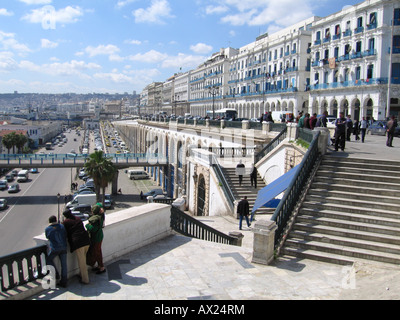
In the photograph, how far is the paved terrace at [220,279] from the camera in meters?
6.02

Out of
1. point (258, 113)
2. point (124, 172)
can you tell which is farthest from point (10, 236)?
point (258, 113)

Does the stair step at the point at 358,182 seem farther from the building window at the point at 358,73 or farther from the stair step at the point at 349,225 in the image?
the building window at the point at 358,73

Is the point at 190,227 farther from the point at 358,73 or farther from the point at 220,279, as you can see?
the point at 358,73

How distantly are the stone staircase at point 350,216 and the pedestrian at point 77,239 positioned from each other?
14.9 ft

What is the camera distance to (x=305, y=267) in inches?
296

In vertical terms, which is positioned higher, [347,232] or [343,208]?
[343,208]

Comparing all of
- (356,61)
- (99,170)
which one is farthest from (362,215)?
(356,61)

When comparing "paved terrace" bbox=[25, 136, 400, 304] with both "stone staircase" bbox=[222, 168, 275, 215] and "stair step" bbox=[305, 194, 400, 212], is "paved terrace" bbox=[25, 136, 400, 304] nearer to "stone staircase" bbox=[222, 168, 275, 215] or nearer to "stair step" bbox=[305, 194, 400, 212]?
"stair step" bbox=[305, 194, 400, 212]

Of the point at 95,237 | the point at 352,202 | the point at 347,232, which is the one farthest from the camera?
the point at 352,202

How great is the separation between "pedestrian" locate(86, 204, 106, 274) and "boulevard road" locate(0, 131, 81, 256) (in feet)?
45.2

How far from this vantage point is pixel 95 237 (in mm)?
6590

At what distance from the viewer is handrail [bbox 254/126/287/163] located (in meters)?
18.5

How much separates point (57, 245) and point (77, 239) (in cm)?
37
